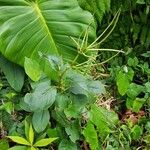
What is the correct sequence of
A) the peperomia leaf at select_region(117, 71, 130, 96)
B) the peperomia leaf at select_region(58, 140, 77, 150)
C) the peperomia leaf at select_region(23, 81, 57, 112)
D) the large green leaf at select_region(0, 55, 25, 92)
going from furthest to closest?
the peperomia leaf at select_region(117, 71, 130, 96), the large green leaf at select_region(0, 55, 25, 92), the peperomia leaf at select_region(58, 140, 77, 150), the peperomia leaf at select_region(23, 81, 57, 112)

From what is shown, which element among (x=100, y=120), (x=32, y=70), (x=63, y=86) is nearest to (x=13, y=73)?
(x=32, y=70)

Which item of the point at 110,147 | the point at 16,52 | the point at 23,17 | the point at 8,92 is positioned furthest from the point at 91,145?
the point at 23,17

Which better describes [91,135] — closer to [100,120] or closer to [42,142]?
[100,120]

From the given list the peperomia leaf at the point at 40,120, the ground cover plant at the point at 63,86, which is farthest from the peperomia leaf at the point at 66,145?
the peperomia leaf at the point at 40,120

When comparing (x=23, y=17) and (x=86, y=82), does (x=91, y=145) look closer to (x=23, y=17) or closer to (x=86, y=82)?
(x=86, y=82)

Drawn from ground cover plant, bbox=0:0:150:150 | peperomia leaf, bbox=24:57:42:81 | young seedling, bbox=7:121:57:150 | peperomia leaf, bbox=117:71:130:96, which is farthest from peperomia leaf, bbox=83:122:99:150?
peperomia leaf, bbox=117:71:130:96

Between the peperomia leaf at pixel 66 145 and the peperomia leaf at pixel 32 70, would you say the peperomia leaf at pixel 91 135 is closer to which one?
the peperomia leaf at pixel 66 145

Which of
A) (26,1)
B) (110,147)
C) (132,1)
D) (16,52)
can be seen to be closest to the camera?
(110,147)

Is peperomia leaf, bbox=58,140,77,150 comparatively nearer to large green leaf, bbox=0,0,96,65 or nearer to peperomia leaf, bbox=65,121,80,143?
peperomia leaf, bbox=65,121,80,143
